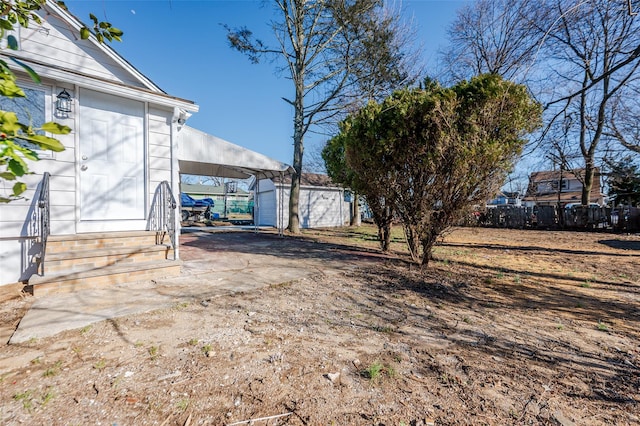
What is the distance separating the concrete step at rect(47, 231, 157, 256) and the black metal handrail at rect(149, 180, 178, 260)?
22 cm

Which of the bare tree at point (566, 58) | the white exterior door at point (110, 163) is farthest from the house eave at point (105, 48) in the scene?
the bare tree at point (566, 58)

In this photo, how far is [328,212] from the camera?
18531mm

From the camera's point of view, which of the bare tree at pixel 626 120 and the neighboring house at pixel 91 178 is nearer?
the neighboring house at pixel 91 178

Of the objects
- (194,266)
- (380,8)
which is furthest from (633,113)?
(194,266)

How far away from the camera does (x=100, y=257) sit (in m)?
4.05

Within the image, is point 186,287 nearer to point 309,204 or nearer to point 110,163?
point 110,163

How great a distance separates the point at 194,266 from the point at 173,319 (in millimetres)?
2299

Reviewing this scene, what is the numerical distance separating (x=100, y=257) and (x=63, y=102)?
2.44 metres

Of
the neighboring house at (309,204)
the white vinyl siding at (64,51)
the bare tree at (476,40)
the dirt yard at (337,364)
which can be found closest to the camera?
the dirt yard at (337,364)

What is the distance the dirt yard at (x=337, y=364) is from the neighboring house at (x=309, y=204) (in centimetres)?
1301

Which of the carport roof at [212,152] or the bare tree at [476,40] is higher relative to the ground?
the bare tree at [476,40]

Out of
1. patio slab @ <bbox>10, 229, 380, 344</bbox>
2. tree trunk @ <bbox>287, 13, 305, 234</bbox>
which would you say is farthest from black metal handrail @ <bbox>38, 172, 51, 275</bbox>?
tree trunk @ <bbox>287, 13, 305, 234</bbox>

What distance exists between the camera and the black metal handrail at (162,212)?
489 cm

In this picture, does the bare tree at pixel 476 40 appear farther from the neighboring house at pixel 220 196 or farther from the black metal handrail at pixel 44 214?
the neighboring house at pixel 220 196
